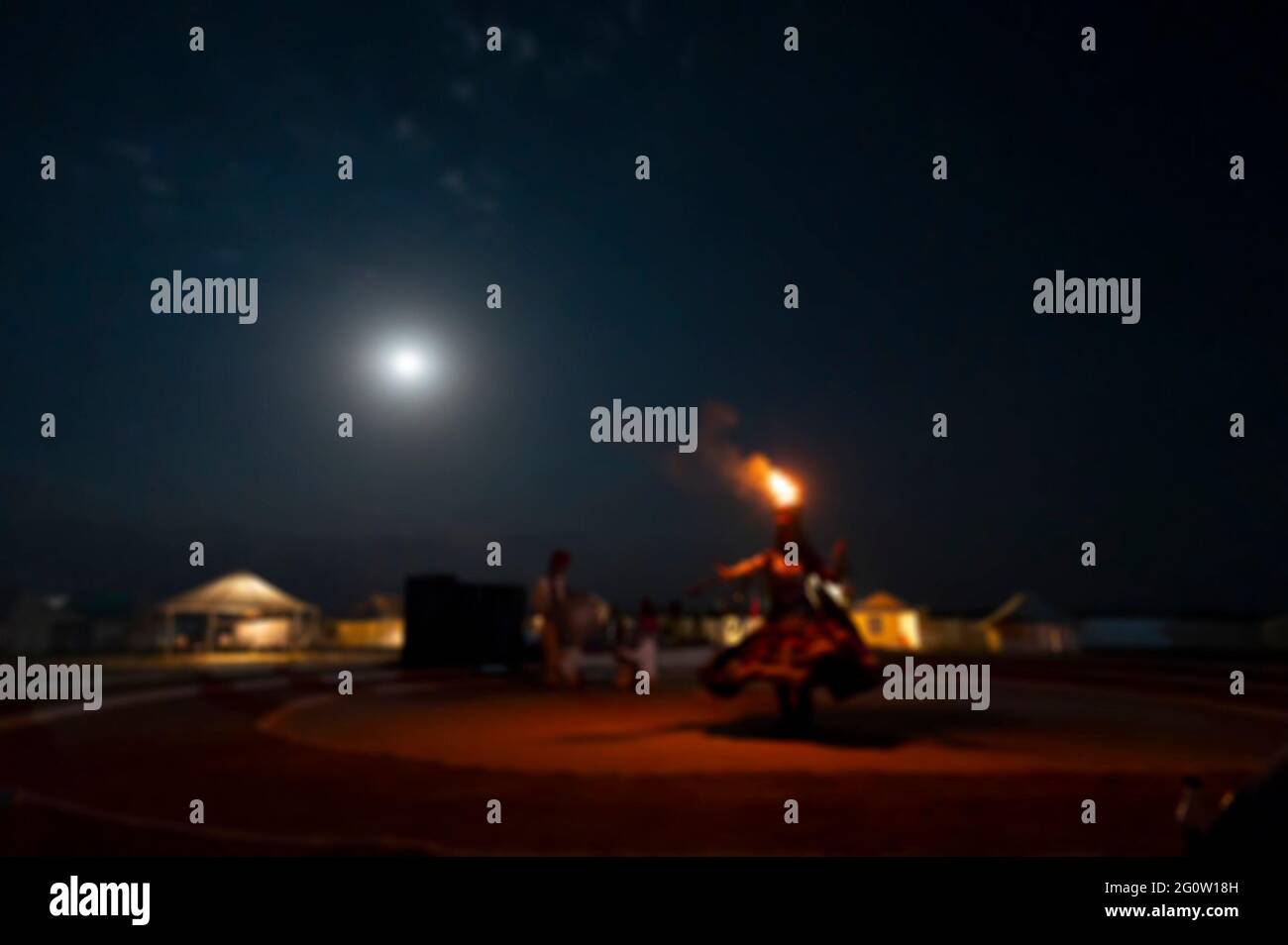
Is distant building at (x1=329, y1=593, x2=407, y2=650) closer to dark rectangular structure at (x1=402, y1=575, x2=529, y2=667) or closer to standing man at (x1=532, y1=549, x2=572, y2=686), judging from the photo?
dark rectangular structure at (x1=402, y1=575, x2=529, y2=667)

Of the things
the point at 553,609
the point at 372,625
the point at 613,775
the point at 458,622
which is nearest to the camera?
the point at 613,775

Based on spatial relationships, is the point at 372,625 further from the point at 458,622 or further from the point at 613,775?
the point at 613,775

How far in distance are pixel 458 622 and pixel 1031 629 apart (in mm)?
28690

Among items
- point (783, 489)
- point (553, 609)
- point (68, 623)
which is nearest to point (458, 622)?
point (553, 609)

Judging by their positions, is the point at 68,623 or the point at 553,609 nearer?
the point at 553,609

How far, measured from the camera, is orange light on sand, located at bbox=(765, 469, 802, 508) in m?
12.5

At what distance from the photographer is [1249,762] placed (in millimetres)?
9234

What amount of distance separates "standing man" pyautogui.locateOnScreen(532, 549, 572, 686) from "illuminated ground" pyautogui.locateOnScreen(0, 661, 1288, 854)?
4494 millimetres

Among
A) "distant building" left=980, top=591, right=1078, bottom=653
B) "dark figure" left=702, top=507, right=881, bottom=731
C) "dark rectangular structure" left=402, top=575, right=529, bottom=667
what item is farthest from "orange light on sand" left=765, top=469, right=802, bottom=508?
"distant building" left=980, top=591, right=1078, bottom=653

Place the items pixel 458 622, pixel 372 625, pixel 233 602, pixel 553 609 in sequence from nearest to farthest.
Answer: pixel 553 609
pixel 458 622
pixel 233 602
pixel 372 625

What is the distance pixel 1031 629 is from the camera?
4122 cm

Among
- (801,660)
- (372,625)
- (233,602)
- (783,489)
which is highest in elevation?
(783,489)

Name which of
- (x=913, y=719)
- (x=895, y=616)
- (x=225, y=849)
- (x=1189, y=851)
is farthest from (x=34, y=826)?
(x=895, y=616)
